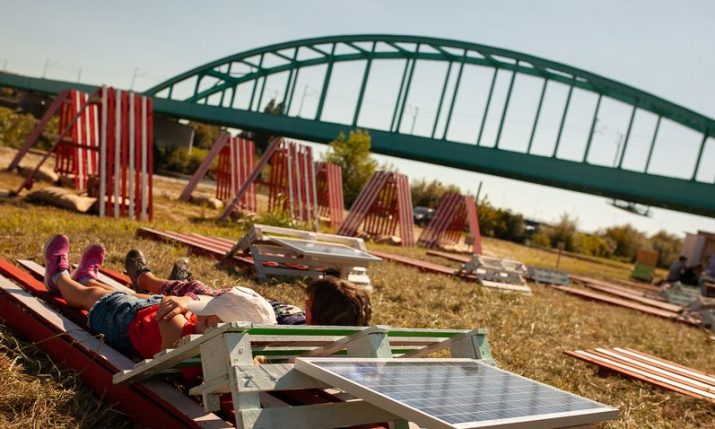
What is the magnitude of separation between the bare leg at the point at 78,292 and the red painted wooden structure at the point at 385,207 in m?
16.2

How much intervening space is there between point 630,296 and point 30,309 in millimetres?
14823

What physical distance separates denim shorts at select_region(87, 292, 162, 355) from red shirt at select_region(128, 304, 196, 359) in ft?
0.18

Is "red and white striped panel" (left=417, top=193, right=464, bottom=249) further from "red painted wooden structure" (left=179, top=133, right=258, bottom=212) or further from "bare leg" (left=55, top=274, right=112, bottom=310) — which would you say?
"bare leg" (left=55, top=274, right=112, bottom=310)

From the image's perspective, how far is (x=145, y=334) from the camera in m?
3.68

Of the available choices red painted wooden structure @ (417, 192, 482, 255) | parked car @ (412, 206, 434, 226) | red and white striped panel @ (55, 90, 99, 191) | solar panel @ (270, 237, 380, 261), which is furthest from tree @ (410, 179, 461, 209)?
solar panel @ (270, 237, 380, 261)

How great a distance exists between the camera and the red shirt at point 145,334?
3.65m

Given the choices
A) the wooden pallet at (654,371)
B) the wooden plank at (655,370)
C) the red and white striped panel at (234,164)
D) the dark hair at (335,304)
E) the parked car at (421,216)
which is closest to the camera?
the dark hair at (335,304)

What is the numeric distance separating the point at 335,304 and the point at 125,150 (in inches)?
416

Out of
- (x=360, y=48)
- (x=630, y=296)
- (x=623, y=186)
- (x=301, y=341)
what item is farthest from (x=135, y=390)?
(x=360, y=48)

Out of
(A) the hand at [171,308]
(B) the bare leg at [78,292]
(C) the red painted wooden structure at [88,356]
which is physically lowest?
(C) the red painted wooden structure at [88,356]

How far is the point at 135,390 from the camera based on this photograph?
10.5 ft

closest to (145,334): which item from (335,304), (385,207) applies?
(335,304)

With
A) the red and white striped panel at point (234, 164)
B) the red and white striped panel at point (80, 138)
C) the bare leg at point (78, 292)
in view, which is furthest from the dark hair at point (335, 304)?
the red and white striped panel at point (234, 164)

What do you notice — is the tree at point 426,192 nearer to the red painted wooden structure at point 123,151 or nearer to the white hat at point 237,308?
the red painted wooden structure at point 123,151
